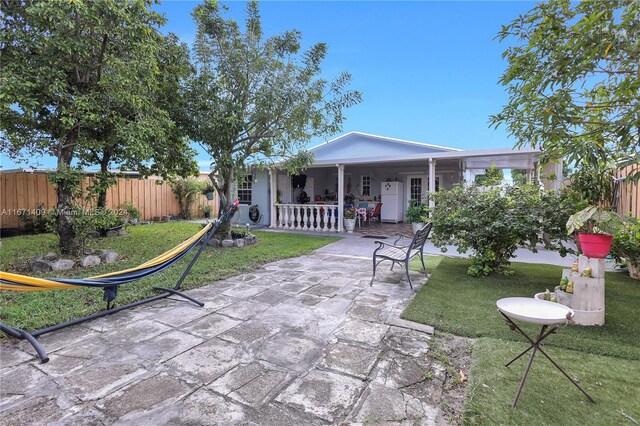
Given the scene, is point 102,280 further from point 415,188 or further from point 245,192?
point 415,188

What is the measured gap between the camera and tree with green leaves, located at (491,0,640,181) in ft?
8.09

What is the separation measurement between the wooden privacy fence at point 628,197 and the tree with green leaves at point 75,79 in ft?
27.1

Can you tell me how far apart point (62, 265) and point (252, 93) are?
15.9 ft

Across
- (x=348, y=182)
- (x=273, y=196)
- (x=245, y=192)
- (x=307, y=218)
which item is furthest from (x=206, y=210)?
(x=348, y=182)

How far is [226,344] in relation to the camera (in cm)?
279

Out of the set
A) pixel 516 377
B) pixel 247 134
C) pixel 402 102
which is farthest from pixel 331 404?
pixel 402 102

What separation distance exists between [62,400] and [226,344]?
3.67 feet

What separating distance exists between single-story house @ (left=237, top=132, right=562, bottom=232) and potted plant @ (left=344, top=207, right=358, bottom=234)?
0.69 ft

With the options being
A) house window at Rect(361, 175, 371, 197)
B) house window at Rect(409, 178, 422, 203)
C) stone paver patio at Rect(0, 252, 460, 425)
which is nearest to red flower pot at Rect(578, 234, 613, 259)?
stone paver patio at Rect(0, 252, 460, 425)

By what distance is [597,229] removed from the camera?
3160mm

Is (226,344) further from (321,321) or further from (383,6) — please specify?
(383,6)

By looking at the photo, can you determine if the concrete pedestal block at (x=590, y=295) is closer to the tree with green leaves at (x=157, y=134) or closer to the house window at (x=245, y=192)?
the tree with green leaves at (x=157, y=134)

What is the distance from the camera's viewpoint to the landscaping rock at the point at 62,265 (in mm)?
5273

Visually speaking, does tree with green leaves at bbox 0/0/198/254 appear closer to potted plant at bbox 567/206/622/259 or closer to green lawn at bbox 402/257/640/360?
green lawn at bbox 402/257/640/360
